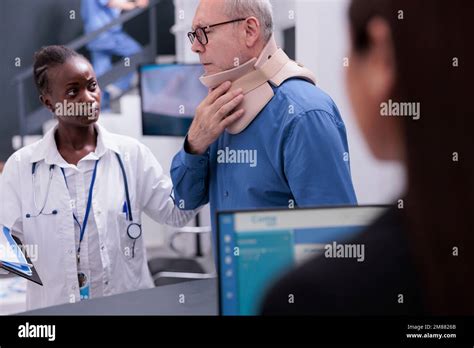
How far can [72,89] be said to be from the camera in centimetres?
164

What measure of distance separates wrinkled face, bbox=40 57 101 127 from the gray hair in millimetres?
406

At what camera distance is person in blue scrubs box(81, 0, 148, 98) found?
1.66 meters

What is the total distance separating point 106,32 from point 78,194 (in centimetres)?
44

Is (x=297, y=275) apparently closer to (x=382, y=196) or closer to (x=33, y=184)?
(x=382, y=196)

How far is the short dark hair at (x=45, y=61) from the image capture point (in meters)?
1.65

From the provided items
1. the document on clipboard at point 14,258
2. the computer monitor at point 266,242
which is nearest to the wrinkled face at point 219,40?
the computer monitor at point 266,242

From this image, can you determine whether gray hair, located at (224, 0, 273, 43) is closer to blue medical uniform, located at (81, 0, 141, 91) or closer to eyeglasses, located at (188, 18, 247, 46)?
eyeglasses, located at (188, 18, 247, 46)

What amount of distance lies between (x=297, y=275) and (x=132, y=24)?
2.59 ft

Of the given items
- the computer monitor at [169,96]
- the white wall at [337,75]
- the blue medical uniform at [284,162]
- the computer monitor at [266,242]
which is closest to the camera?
the computer monitor at [266,242]

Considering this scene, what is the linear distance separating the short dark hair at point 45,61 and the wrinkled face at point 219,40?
0.36 metres

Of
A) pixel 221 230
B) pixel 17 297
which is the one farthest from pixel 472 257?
pixel 17 297

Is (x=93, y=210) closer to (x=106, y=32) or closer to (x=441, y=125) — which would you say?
(x=106, y=32)

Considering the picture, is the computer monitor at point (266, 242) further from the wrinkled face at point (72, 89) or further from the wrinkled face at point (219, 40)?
the wrinkled face at point (72, 89)

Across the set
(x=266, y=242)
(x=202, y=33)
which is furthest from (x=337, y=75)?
(x=266, y=242)
